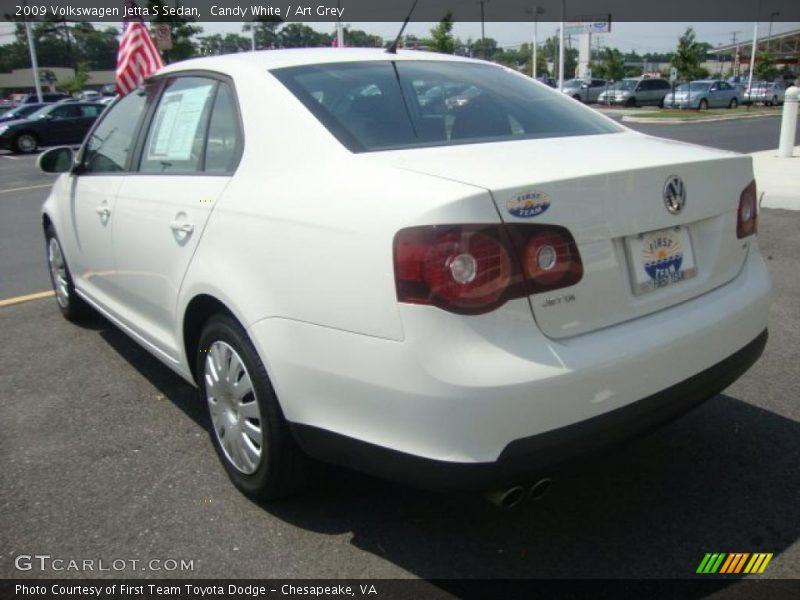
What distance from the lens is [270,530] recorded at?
2.54 m

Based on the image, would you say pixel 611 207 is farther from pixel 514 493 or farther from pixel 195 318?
pixel 195 318

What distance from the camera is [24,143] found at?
22.4 metres

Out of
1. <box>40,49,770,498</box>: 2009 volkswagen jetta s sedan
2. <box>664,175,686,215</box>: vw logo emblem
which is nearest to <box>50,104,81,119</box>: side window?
<box>40,49,770,498</box>: 2009 volkswagen jetta s sedan

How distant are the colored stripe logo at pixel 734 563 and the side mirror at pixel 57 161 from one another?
156 inches

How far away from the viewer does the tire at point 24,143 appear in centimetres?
2214

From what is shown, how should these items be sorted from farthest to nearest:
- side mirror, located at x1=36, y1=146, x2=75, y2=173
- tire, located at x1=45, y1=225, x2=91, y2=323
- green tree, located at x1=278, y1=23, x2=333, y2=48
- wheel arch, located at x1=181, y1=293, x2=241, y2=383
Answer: green tree, located at x1=278, y1=23, x2=333, y2=48 → tire, located at x1=45, y1=225, x2=91, y2=323 → side mirror, located at x1=36, y1=146, x2=75, y2=173 → wheel arch, located at x1=181, y1=293, x2=241, y2=383

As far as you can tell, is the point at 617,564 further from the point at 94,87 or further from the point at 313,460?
the point at 94,87

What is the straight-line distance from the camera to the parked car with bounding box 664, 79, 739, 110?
37688 mm

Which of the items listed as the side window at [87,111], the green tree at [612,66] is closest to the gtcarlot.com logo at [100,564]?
the side window at [87,111]

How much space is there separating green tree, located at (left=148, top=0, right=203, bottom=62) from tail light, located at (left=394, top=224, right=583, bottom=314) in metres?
20.2

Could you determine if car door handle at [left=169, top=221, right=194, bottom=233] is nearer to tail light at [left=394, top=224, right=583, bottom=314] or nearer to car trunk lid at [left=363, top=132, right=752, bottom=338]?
car trunk lid at [left=363, top=132, right=752, bottom=338]

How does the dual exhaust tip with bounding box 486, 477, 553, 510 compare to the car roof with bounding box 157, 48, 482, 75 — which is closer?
the dual exhaust tip with bounding box 486, 477, 553, 510

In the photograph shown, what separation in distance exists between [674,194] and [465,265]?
842 millimetres

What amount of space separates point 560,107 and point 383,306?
5.38 ft
